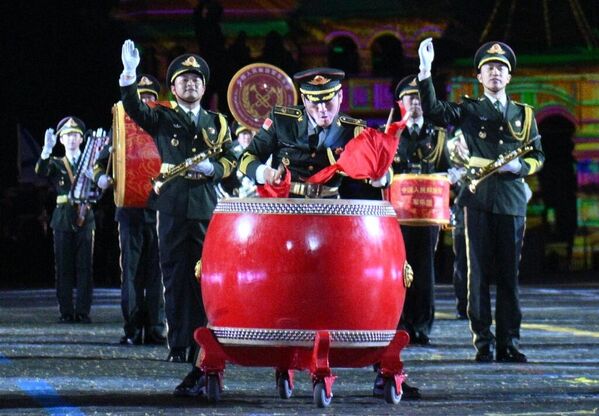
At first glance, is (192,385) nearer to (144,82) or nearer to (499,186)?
(499,186)

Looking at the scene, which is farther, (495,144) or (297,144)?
(495,144)

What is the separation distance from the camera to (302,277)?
898 centimetres

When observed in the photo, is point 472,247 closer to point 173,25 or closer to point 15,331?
point 15,331

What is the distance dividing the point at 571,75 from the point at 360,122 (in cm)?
3010

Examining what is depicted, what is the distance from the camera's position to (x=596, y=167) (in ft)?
129

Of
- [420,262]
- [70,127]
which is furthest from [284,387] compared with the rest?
→ [70,127]

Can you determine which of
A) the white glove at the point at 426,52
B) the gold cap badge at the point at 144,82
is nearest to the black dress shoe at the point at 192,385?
the white glove at the point at 426,52

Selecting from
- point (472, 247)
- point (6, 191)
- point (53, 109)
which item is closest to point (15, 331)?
point (472, 247)

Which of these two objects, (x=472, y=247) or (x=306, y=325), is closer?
(x=306, y=325)

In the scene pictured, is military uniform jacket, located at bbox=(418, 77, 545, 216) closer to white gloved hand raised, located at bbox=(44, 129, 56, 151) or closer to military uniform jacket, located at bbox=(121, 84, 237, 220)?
military uniform jacket, located at bbox=(121, 84, 237, 220)

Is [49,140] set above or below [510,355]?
above

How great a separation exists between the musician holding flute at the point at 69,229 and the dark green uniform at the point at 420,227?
412 cm

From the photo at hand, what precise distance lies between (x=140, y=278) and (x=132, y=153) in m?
1.43

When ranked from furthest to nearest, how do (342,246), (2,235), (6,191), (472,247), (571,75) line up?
1. (571,75)
2. (6,191)
3. (2,235)
4. (472,247)
5. (342,246)
